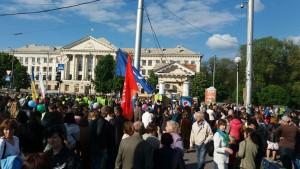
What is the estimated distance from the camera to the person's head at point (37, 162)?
4020 mm

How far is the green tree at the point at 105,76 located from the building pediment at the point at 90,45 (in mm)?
41472

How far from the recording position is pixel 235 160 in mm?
10781

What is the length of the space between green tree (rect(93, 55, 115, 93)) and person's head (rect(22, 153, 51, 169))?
9410 cm

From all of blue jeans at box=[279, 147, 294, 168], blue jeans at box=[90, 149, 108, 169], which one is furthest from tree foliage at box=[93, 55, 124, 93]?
blue jeans at box=[90, 149, 108, 169]

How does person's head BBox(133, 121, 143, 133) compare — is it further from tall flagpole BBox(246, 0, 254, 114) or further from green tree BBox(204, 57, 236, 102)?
green tree BBox(204, 57, 236, 102)

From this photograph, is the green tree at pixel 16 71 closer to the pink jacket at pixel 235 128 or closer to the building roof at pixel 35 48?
the building roof at pixel 35 48

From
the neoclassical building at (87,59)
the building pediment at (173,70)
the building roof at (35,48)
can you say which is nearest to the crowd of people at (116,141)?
the building pediment at (173,70)

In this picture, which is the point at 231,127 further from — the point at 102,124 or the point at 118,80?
the point at 118,80

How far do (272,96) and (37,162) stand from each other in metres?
73.4

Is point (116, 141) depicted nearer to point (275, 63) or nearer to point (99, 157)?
point (99, 157)

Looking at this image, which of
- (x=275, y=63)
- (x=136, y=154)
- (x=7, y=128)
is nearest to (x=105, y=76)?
(x=275, y=63)

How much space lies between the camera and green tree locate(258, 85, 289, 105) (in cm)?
7419

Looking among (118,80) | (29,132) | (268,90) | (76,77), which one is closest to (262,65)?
(268,90)

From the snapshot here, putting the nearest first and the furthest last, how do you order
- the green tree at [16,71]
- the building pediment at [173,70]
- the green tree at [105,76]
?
the green tree at [16,71]
the green tree at [105,76]
the building pediment at [173,70]
